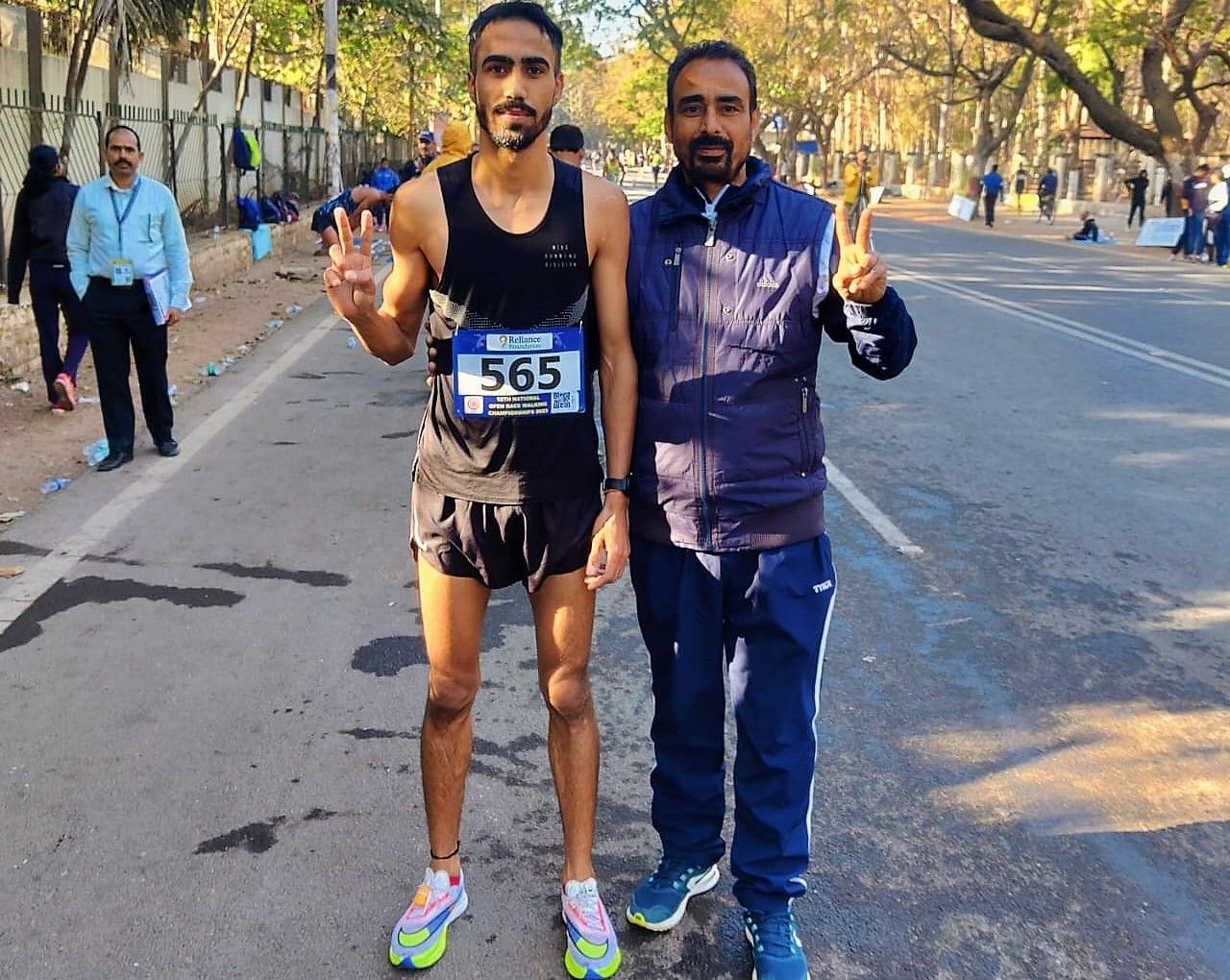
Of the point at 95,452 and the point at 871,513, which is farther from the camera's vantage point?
the point at 95,452

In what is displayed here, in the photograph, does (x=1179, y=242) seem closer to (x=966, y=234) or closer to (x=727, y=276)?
(x=966, y=234)

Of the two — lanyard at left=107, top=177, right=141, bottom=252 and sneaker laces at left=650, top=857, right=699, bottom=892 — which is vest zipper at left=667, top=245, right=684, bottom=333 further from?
lanyard at left=107, top=177, right=141, bottom=252

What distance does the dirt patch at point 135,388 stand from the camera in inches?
283

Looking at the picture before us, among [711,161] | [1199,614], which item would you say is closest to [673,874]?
[711,161]

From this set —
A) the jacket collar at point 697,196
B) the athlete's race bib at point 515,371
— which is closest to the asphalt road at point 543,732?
the athlete's race bib at point 515,371

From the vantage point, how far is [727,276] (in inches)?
107

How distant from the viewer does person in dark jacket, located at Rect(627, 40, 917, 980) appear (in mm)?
2711

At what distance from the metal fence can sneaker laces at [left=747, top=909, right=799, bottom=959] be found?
10.2 metres

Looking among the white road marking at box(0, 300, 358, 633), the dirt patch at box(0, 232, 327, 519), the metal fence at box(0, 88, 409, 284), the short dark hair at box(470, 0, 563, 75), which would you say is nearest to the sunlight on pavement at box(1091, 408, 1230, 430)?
the white road marking at box(0, 300, 358, 633)

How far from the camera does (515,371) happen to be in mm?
2715

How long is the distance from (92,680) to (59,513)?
7.42ft

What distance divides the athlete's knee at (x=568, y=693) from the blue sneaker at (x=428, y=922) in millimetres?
481

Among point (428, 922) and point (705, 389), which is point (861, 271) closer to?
point (705, 389)

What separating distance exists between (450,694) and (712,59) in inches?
59.7
